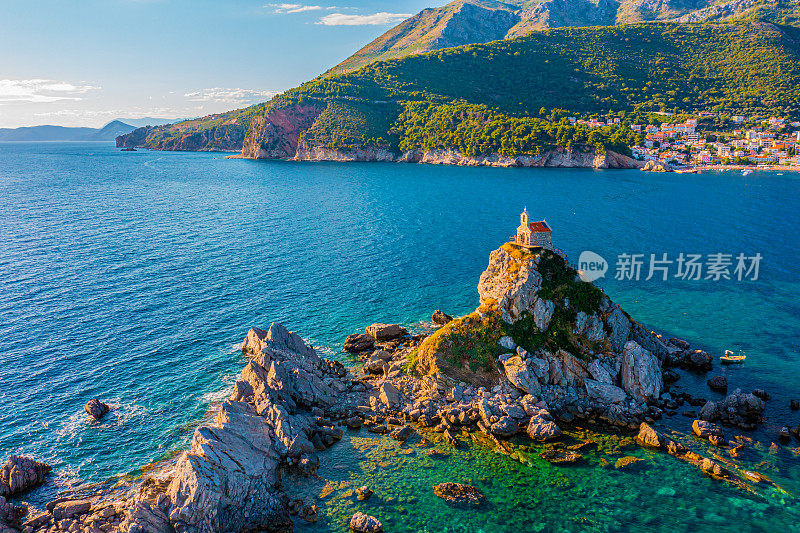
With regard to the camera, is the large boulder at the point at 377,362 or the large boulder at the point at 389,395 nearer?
the large boulder at the point at 389,395

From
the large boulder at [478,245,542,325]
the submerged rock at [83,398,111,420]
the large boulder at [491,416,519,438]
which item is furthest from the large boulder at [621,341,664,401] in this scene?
the submerged rock at [83,398,111,420]

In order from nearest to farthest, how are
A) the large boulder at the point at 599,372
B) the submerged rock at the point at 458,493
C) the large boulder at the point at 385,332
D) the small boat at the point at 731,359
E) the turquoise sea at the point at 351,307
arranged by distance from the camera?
the submerged rock at the point at 458,493
the turquoise sea at the point at 351,307
the large boulder at the point at 599,372
the small boat at the point at 731,359
the large boulder at the point at 385,332

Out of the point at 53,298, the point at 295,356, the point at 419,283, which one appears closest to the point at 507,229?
the point at 419,283

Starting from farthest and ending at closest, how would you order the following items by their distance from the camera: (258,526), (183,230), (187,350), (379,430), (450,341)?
(183,230) < (187,350) < (450,341) < (379,430) < (258,526)

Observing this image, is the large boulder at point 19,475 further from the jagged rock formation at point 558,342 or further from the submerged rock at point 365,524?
the jagged rock formation at point 558,342

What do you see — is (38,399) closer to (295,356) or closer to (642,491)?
(295,356)

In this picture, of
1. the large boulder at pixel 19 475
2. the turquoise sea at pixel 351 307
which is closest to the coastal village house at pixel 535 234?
the turquoise sea at pixel 351 307

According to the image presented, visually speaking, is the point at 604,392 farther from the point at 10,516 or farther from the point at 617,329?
the point at 10,516
